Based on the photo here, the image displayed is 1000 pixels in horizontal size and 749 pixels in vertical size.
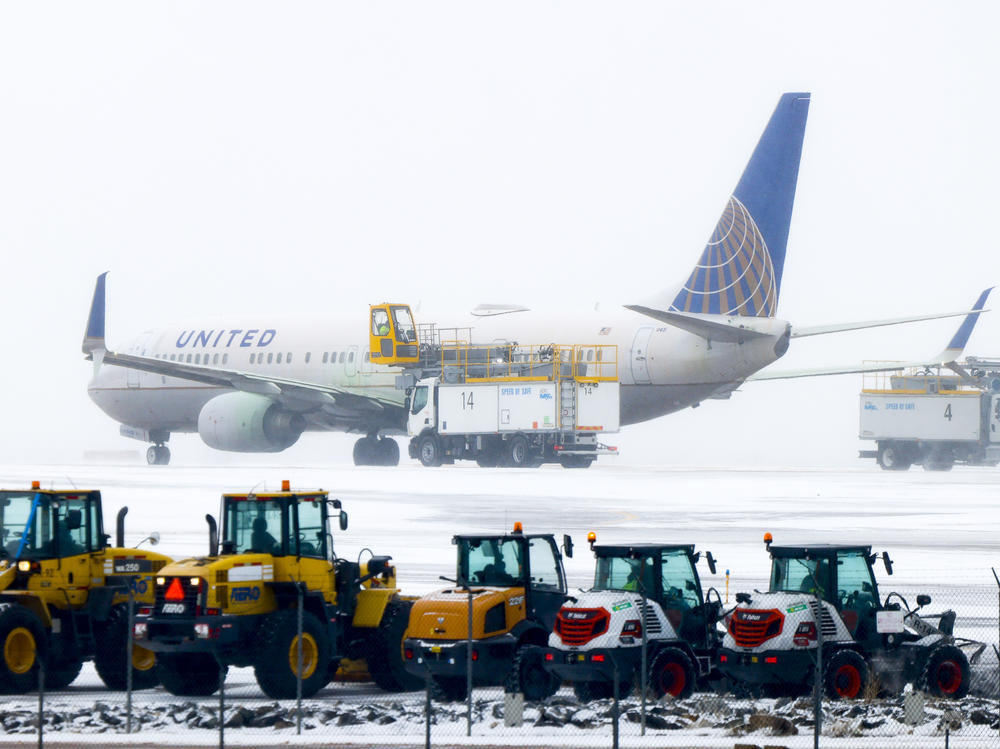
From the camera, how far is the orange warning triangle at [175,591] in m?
14.9

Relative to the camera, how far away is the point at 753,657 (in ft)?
47.9

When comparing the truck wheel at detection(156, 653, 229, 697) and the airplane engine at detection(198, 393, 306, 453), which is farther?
the airplane engine at detection(198, 393, 306, 453)

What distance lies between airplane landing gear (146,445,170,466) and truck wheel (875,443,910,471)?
27.4 m

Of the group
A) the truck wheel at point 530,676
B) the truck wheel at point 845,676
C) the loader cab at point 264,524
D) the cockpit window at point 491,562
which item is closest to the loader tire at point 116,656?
the loader cab at point 264,524

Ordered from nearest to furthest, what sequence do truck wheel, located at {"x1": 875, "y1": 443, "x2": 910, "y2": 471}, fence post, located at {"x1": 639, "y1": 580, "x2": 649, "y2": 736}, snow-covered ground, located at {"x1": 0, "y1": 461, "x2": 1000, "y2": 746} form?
fence post, located at {"x1": 639, "y1": 580, "x2": 649, "y2": 736} → snow-covered ground, located at {"x1": 0, "y1": 461, "x2": 1000, "y2": 746} → truck wheel, located at {"x1": 875, "y1": 443, "x2": 910, "y2": 471}

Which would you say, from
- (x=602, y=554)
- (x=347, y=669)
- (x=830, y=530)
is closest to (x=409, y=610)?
(x=347, y=669)

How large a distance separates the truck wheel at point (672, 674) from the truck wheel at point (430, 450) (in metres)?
37.2

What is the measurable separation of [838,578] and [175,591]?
A: 599 cm

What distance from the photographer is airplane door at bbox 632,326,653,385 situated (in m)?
49.4

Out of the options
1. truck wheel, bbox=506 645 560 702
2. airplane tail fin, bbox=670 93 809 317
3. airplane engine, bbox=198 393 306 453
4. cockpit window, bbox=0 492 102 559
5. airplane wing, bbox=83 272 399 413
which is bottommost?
truck wheel, bbox=506 645 560 702

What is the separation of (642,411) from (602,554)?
119 feet

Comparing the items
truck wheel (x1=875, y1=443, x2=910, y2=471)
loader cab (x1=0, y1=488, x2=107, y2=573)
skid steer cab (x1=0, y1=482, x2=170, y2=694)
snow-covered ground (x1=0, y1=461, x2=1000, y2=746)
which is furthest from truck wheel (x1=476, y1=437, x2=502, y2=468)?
loader cab (x1=0, y1=488, x2=107, y2=573)

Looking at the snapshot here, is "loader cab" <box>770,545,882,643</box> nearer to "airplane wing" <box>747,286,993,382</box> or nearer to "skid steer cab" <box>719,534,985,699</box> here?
"skid steer cab" <box>719,534,985,699</box>

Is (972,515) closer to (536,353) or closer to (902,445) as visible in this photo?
(536,353)
